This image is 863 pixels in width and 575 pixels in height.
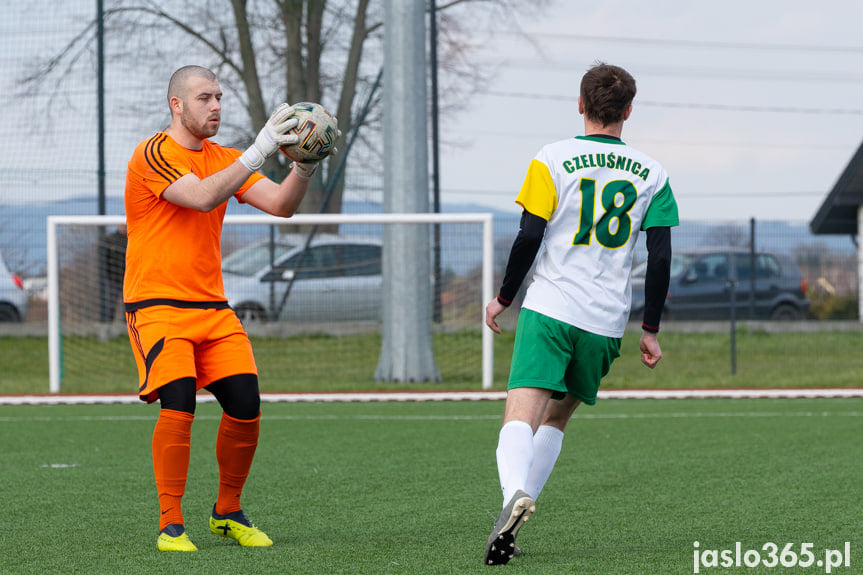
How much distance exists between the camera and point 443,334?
1405 centimetres

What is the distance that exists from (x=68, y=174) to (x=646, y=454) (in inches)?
426

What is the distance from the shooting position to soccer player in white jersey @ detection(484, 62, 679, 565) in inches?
166

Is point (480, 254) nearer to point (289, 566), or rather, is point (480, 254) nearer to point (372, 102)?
point (372, 102)

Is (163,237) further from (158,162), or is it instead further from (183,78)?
(183,78)

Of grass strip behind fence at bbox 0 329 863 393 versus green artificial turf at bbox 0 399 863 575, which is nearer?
green artificial turf at bbox 0 399 863 575

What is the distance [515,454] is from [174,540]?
1.39 meters

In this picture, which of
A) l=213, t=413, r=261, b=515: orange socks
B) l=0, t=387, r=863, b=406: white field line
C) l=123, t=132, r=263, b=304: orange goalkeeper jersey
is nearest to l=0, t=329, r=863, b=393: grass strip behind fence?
l=0, t=387, r=863, b=406: white field line

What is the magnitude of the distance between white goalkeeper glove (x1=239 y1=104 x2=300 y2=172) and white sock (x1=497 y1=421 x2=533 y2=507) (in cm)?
137

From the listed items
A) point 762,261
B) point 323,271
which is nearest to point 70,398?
point 323,271

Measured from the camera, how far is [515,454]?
4152 mm

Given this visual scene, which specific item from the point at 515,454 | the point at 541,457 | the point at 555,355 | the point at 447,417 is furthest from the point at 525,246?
the point at 447,417

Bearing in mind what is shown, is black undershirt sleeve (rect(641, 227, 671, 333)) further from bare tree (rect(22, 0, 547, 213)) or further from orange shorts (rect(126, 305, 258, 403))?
bare tree (rect(22, 0, 547, 213))

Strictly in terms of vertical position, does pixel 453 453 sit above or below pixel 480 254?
below

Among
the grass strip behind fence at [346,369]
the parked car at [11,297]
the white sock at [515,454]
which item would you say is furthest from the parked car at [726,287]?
the white sock at [515,454]
